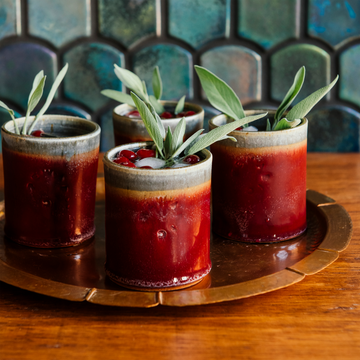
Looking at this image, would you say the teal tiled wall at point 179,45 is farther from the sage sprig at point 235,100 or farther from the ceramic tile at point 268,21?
the sage sprig at point 235,100

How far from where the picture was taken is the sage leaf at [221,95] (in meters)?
0.58

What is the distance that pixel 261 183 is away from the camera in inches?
22.8

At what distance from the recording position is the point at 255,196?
0.58 metres

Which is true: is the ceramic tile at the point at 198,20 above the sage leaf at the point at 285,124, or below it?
above

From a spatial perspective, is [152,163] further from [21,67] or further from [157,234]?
[21,67]

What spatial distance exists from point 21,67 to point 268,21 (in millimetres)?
519

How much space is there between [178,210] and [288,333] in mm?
137

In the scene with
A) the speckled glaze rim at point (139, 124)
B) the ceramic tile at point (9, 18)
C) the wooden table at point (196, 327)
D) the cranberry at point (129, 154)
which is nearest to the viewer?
the wooden table at point (196, 327)

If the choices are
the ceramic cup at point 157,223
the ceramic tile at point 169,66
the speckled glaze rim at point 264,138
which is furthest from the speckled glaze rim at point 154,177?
the ceramic tile at point 169,66

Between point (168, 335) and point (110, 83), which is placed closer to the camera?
point (168, 335)

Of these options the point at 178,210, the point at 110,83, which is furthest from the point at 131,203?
the point at 110,83

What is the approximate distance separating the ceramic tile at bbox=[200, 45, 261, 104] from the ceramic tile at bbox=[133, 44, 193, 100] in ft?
0.13

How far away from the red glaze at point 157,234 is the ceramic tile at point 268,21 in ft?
2.23

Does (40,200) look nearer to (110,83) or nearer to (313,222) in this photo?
(313,222)
